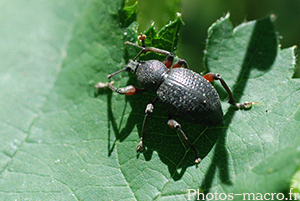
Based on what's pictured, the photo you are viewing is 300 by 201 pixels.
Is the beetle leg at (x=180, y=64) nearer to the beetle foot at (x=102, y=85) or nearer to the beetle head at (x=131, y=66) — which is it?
the beetle head at (x=131, y=66)

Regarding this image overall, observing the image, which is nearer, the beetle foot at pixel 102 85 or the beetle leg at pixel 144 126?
the beetle leg at pixel 144 126

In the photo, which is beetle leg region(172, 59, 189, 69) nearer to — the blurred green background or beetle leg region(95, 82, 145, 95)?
beetle leg region(95, 82, 145, 95)

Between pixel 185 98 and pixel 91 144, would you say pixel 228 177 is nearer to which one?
pixel 185 98

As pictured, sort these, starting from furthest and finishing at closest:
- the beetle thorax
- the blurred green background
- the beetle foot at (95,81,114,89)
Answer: the blurred green background → the beetle foot at (95,81,114,89) → the beetle thorax

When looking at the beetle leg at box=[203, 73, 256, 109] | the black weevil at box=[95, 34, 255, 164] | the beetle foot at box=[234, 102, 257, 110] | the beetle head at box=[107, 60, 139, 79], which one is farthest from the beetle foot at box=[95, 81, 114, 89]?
the beetle foot at box=[234, 102, 257, 110]

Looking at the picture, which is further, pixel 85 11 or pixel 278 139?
pixel 85 11

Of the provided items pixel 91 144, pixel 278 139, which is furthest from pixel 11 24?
pixel 278 139

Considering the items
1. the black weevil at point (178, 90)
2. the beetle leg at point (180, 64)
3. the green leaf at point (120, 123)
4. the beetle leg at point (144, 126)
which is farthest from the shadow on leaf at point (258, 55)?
the beetle leg at point (144, 126)
